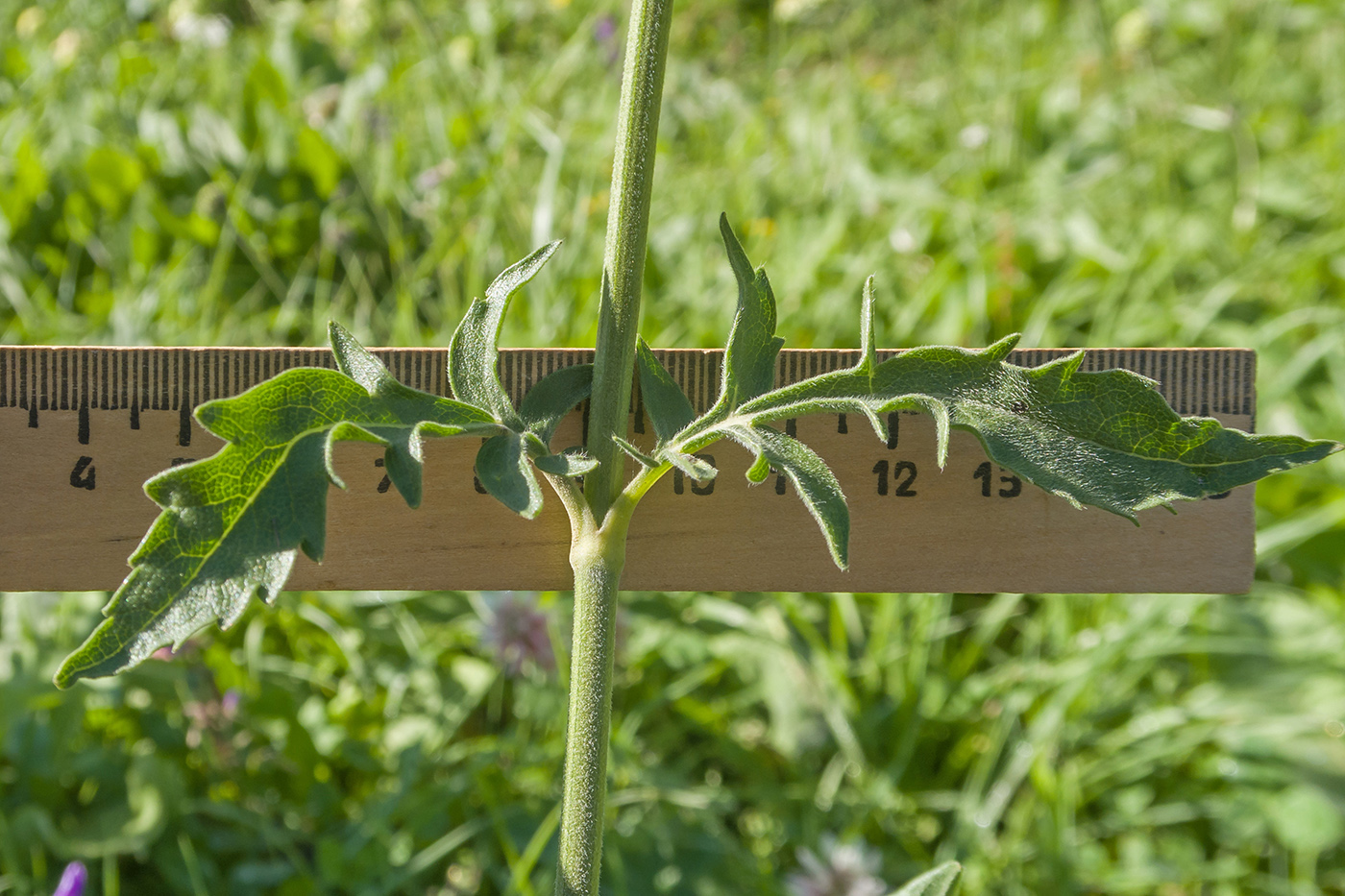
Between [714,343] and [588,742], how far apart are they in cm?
128

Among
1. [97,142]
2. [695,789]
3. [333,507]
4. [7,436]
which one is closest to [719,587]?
[333,507]

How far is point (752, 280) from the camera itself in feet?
2.04

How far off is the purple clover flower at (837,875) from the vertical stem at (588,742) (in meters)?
0.61

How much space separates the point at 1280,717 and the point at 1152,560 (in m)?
0.67

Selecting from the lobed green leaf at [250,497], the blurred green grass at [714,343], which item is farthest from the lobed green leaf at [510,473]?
the blurred green grass at [714,343]

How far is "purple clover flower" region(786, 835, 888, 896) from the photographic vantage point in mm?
1131

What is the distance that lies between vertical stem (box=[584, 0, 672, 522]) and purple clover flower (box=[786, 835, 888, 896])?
2.32ft

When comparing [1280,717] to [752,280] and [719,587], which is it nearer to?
[719,587]

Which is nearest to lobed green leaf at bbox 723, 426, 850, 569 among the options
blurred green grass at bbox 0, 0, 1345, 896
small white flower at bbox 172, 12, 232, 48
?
blurred green grass at bbox 0, 0, 1345, 896

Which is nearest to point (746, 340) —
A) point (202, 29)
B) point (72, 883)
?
point (72, 883)

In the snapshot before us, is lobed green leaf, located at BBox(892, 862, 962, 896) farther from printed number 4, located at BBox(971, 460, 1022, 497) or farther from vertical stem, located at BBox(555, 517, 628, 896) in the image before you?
printed number 4, located at BBox(971, 460, 1022, 497)

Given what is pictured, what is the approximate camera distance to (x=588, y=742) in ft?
1.94

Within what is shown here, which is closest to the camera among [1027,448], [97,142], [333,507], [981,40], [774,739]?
[1027,448]

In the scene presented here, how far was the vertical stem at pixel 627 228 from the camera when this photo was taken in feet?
1.90
